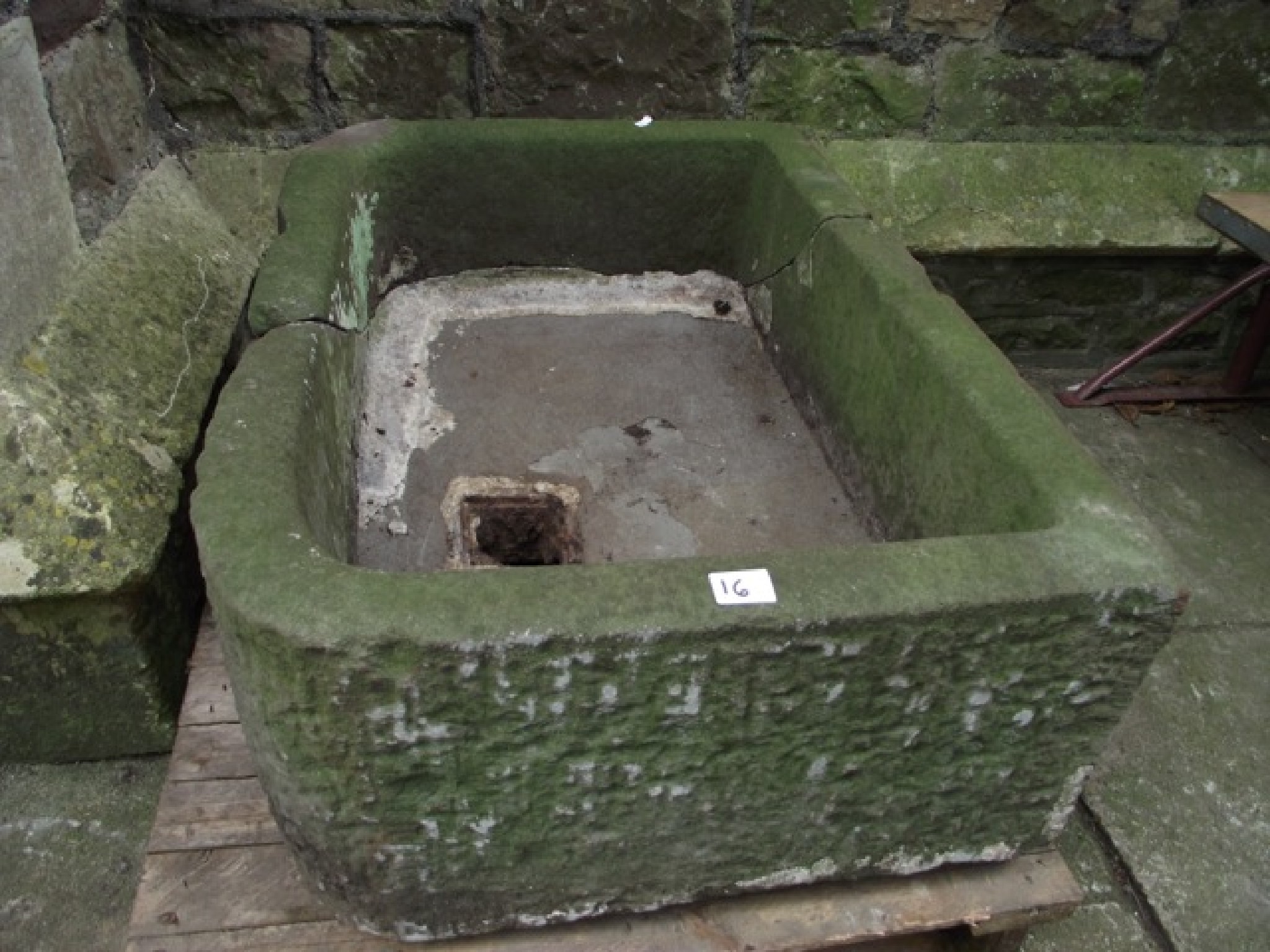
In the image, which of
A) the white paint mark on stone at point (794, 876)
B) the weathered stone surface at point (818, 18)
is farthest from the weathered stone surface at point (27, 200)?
the weathered stone surface at point (818, 18)

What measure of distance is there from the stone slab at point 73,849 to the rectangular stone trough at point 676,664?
61 centimetres

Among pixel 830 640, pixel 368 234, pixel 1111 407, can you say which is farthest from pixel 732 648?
pixel 1111 407

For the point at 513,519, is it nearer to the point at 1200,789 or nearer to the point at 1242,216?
the point at 1200,789

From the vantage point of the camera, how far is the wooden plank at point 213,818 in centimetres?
146

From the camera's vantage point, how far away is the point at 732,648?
1.07 m

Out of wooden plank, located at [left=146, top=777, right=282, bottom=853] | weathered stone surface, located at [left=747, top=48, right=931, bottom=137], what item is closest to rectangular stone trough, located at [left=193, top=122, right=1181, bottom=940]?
wooden plank, located at [left=146, top=777, right=282, bottom=853]

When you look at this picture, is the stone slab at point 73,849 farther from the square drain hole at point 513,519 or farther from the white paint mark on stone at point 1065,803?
the white paint mark on stone at point 1065,803

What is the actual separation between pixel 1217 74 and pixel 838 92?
1.02 metres

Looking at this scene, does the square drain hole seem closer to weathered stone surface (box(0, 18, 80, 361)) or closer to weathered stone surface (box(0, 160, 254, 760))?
weathered stone surface (box(0, 160, 254, 760))

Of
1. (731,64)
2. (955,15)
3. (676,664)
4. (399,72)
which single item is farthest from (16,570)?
(955,15)

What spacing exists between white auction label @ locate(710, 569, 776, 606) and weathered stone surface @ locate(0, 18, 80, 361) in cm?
113

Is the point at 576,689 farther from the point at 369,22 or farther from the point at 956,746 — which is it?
the point at 369,22

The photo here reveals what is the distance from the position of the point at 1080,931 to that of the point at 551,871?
1.04m

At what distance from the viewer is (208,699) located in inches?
65.2
